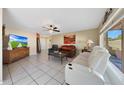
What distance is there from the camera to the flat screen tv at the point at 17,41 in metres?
4.49

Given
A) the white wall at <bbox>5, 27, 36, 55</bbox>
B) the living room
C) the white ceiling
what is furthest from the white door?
the white ceiling

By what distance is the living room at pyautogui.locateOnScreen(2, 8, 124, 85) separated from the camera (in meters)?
2.46

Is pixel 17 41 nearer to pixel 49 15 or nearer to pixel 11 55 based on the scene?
Answer: pixel 11 55

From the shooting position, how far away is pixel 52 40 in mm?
8742

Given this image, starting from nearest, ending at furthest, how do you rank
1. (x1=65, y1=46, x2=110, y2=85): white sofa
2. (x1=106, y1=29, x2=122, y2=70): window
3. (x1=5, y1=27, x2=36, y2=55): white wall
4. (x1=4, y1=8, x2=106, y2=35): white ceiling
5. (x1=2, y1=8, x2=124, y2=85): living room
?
(x1=65, y1=46, x2=110, y2=85): white sofa, (x1=106, y1=29, x2=122, y2=70): window, (x1=2, y1=8, x2=124, y2=85): living room, (x1=4, y1=8, x2=106, y2=35): white ceiling, (x1=5, y1=27, x2=36, y2=55): white wall

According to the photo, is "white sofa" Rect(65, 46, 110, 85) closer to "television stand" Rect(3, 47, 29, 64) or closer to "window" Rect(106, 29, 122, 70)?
"window" Rect(106, 29, 122, 70)

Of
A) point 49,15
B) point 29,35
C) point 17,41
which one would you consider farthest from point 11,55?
point 49,15

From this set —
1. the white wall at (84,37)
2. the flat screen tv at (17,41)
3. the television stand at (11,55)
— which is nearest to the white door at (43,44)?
the flat screen tv at (17,41)

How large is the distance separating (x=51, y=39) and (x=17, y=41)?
4278mm

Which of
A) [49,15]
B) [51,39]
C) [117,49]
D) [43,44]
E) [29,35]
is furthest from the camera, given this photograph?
[43,44]

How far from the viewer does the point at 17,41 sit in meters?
4.97

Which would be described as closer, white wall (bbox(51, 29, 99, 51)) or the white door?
white wall (bbox(51, 29, 99, 51))
